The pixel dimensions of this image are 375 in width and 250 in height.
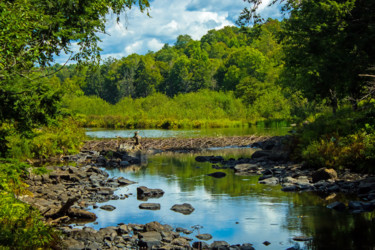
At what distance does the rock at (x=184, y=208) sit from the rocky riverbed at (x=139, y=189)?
6.38ft

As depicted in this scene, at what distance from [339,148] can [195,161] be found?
9574mm

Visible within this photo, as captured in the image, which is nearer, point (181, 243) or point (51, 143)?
point (181, 243)

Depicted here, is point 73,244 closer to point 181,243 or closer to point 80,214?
point 181,243

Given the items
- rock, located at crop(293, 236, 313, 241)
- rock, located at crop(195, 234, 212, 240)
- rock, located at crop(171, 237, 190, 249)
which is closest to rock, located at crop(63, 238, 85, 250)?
rock, located at crop(171, 237, 190, 249)

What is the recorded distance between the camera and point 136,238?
30.0 ft

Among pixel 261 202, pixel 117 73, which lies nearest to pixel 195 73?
pixel 117 73

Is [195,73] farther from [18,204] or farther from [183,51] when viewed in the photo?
[18,204]

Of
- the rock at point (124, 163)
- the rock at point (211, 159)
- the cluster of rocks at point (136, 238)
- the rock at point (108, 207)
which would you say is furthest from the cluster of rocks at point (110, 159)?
the cluster of rocks at point (136, 238)

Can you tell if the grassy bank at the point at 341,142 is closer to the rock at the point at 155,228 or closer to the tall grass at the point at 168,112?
the rock at the point at 155,228

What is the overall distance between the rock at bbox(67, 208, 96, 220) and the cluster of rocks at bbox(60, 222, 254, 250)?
1.21 m

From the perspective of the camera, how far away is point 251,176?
59.6 ft

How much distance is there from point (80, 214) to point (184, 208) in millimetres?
3137

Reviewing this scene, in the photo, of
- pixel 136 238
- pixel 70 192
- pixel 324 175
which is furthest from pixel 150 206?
pixel 324 175

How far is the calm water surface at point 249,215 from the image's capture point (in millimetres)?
9297
